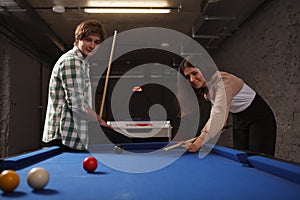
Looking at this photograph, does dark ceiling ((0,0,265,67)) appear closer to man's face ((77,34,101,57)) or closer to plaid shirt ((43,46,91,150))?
man's face ((77,34,101,57))

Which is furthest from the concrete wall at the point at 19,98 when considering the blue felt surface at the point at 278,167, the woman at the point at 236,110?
the blue felt surface at the point at 278,167

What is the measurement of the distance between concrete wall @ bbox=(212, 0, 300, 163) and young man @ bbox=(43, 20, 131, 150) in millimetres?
2353

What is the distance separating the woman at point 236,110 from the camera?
2107mm

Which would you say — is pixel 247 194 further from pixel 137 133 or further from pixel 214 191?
pixel 137 133

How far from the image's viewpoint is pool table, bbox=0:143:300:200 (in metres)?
0.97

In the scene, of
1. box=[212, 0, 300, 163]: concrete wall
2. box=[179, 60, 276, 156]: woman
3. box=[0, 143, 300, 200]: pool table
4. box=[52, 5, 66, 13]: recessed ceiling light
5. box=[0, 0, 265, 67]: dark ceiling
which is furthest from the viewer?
box=[52, 5, 66, 13]: recessed ceiling light

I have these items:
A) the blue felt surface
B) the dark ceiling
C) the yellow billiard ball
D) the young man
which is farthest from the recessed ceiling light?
the yellow billiard ball

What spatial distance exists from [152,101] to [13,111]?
15.6ft

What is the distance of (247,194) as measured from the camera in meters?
0.98

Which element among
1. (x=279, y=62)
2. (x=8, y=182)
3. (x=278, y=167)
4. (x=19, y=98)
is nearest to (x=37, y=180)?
(x=8, y=182)

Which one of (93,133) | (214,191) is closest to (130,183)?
(214,191)

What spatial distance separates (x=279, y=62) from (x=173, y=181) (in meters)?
3.17

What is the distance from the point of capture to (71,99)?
211 centimetres

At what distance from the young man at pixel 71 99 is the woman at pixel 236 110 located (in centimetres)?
72
